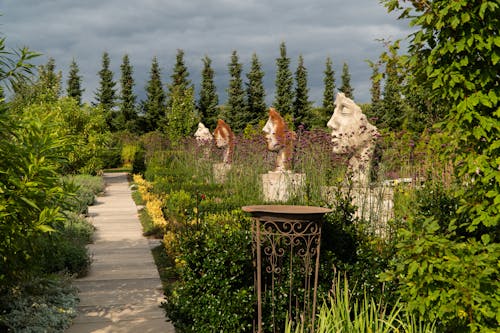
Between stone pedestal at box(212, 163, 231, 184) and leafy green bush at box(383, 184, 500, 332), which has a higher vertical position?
stone pedestal at box(212, 163, 231, 184)

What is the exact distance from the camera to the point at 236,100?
1366 inches

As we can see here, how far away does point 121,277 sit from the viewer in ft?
20.0

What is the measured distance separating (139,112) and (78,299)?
33.3 m

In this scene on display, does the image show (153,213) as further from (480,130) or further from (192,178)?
(480,130)

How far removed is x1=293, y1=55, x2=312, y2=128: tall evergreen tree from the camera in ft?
116

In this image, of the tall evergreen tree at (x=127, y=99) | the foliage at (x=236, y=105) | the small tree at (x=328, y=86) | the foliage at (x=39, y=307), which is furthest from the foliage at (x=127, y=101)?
the foliage at (x=39, y=307)

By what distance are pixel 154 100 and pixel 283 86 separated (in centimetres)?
943

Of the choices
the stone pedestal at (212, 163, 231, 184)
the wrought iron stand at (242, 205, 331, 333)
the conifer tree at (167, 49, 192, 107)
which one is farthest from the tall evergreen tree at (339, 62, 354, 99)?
the wrought iron stand at (242, 205, 331, 333)

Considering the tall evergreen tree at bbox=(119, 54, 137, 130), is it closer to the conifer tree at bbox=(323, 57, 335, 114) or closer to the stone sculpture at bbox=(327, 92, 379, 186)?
the conifer tree at bbox=(323, 57, 335, 114)

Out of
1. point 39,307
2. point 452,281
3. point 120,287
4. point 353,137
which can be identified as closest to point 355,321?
point 452,281

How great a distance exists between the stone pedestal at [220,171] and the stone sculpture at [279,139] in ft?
5.47

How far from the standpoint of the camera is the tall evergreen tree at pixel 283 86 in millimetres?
34219

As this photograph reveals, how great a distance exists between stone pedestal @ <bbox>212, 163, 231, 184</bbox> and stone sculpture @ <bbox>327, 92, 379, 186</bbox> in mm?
3840

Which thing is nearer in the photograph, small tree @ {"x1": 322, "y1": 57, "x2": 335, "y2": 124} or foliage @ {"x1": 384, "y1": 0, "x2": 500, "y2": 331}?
foliage @ {"x1": 384, "y1": 0, "x2": 500, "y2": 331}
